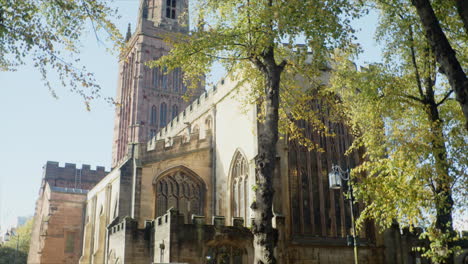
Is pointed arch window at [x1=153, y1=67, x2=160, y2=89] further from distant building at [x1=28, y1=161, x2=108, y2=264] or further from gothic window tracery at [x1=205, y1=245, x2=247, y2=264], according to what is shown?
gothic window tracery at [x1=205, y1=245, x2=247, y2=264]

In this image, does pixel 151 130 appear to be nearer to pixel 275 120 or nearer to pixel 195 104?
pixel 195 104

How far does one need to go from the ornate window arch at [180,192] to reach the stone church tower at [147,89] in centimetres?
2247

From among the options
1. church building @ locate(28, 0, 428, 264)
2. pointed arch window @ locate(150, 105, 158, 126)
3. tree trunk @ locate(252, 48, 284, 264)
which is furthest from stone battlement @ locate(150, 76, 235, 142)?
pointed arch window @ locate(150, 105, 158, 126)

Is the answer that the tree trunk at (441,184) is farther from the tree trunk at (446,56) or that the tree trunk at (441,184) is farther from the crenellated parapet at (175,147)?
the crenellated parapet at (175,147)

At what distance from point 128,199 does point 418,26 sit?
1455cm

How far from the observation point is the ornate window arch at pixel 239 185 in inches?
834

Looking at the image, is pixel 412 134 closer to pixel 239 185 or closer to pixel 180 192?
pixel 239 185

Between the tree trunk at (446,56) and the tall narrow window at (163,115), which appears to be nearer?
the tree trunk at (446,56)

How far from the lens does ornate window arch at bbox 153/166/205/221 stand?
888 inches

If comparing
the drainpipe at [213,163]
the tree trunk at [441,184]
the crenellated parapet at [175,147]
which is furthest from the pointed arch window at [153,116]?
the tree trunk at [441,184]

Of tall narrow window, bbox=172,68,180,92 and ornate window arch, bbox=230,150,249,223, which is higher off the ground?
tall narrow window, bbox=172,68,180,92

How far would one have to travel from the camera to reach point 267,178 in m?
10.7

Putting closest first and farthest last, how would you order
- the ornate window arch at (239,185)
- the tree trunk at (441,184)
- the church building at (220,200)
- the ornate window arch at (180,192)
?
1. the tree trunk at (441,184)
2. the church building at (220,200)
3. the ornate window arch at (239,185)
4. the ornate window arch at (180,192)

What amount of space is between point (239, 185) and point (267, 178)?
11375 mm
